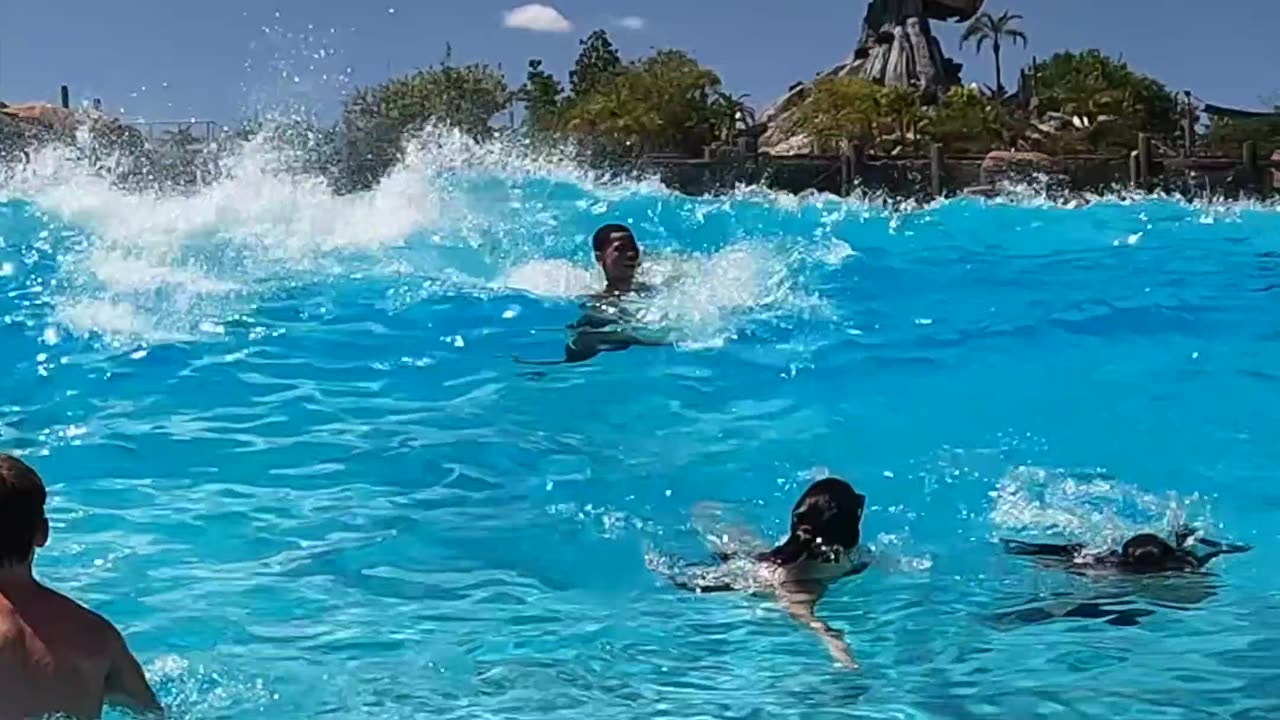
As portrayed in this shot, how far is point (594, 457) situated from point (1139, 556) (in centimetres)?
304

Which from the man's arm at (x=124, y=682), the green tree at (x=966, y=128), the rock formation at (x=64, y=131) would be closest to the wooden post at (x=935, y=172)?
the green tree at (x=966, y=128)

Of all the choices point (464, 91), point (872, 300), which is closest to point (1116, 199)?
point (872, 300)

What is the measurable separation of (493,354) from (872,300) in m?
4.28

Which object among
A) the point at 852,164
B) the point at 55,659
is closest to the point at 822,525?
the point at 55,659

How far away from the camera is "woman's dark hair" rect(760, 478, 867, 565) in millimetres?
5566

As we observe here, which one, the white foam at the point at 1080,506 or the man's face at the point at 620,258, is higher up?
the man's face at the point at 620,258

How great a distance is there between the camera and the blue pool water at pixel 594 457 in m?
4.74

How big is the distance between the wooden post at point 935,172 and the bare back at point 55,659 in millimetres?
25988

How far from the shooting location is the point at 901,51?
2021 inches

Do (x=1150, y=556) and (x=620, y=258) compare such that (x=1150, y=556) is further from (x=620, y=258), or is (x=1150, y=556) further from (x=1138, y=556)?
(x=620, y=258)

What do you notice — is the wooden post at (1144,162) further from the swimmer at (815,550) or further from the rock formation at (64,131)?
the swimmer at (815,550)

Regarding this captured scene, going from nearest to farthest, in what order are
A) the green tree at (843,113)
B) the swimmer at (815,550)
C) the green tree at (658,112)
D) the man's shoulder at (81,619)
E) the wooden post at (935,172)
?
the man's shoulder at (81,619) < the swimmer at (815,550) < the wooden post at (935,172) < the green tree at (843,113) < the green tree at (658,112)

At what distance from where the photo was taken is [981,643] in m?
5.01

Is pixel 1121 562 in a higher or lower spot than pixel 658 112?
lower
